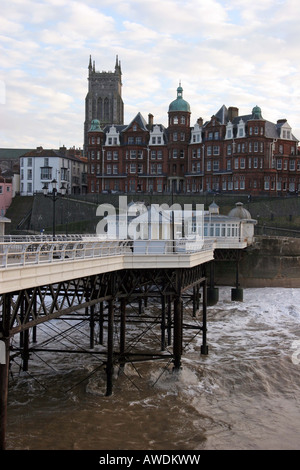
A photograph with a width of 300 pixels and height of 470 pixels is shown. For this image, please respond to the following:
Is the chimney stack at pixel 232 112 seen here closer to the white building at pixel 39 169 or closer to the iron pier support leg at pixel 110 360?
the white building at pixel 39 169

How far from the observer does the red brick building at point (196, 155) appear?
262 feet

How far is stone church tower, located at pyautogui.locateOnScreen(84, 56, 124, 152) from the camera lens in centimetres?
13538

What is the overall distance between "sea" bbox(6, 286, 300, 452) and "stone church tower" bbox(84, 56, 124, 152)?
351 feet

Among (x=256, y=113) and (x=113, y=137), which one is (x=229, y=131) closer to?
(x=256, y=113)

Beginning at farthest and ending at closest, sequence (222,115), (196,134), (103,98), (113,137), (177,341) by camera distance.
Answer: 1. (103,98)
2. (113,137)
3. (196,134)
4. (222,115)
5. (177,341)

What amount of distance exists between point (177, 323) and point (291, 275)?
33591 mm

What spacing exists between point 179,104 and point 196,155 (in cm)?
860

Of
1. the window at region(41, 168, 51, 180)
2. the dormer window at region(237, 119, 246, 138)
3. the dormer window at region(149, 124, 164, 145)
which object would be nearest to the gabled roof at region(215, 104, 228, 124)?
the dormer window at region(237, 119, 246, 138)

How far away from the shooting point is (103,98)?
136625mm

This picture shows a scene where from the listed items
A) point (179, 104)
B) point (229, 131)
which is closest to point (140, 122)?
point (179, 104)

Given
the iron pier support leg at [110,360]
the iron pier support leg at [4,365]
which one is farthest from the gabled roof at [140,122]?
the iron pier support leg at [4,365]
